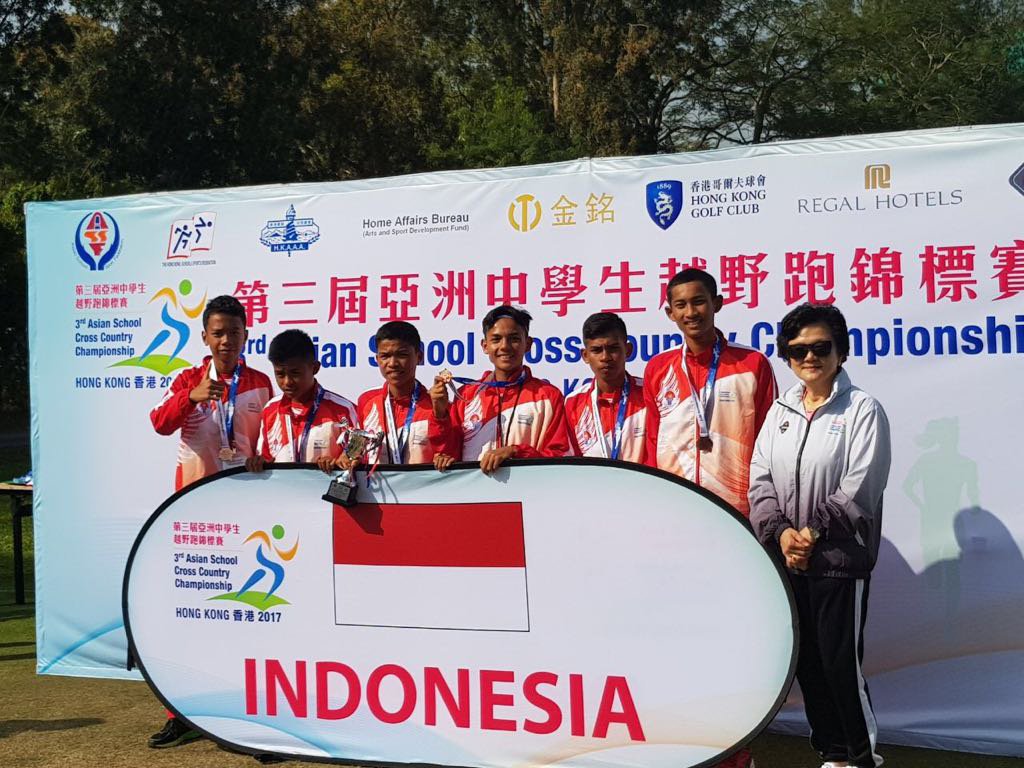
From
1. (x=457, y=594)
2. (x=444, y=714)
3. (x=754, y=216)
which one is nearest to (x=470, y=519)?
(x=457, y=594)

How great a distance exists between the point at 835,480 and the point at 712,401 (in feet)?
2.24

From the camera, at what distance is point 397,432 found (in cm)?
450

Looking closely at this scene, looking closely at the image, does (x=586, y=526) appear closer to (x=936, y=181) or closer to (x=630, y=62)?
(x=936, y=181)

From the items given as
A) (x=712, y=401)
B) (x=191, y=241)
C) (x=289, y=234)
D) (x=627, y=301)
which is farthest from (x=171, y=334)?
(x=712, y=401)

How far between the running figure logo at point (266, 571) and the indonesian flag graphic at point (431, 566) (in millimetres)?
212

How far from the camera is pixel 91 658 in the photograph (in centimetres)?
599

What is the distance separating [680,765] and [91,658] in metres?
3.47

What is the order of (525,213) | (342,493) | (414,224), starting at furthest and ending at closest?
(414,224) < (525,213) < (342,493)

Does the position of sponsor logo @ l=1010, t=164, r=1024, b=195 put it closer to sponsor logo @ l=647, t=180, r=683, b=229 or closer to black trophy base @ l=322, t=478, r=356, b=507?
sponsor logo @ l=647, t=180, r=683, b=229

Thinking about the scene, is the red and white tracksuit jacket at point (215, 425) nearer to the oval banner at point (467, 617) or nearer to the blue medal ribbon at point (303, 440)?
the blue medal ribbon at point (303, 440)

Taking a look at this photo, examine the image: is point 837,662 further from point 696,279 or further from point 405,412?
point 405,412

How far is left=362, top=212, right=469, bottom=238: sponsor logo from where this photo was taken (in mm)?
5285

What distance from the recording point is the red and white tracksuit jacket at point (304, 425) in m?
4.61

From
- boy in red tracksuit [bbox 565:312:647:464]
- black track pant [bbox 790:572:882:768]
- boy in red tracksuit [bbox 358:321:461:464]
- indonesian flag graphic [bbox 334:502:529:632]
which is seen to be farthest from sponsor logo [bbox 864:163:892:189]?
indonesian flag graphic [bbox 334:502:529:632]
